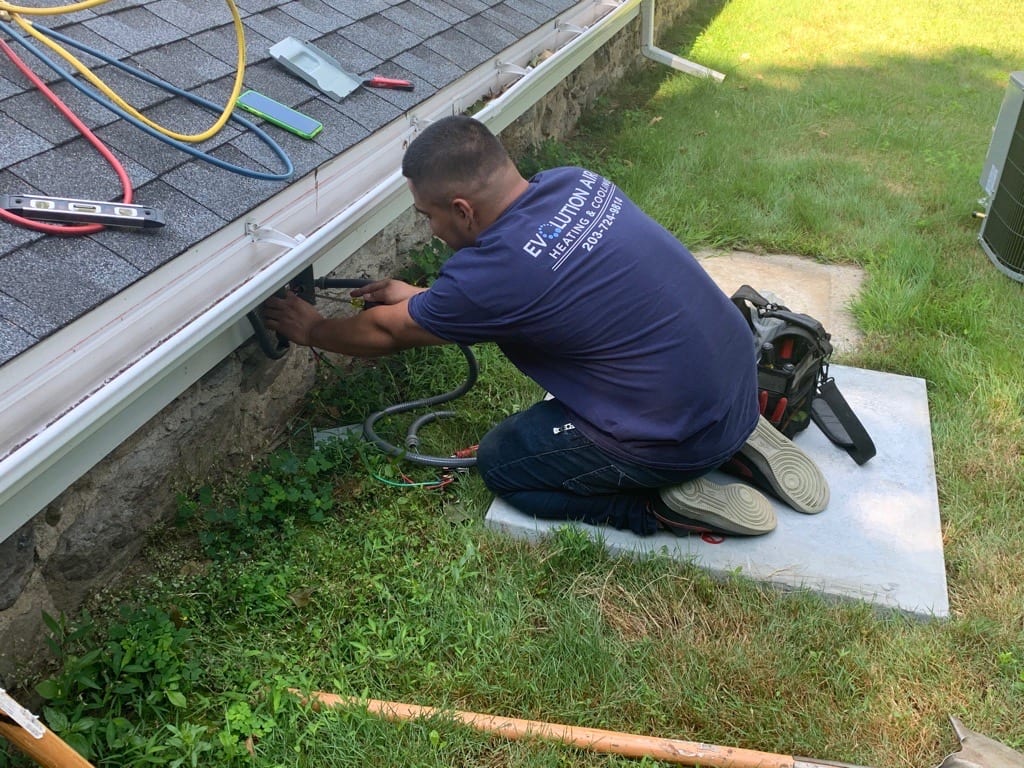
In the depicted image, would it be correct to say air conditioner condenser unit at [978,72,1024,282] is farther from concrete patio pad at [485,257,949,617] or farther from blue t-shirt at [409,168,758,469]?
blue t-shirt at [409,168,758,469]

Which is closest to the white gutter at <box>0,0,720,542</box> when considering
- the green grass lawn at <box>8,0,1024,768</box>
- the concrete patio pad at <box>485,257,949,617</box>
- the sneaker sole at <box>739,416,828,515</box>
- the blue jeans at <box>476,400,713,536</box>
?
the green grass lawn at <box>8,0,1024,768</box>

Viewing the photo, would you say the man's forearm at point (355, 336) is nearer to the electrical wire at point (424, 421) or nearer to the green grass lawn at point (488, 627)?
the electrical wire at point (424, 421)

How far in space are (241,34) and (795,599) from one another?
2524mm

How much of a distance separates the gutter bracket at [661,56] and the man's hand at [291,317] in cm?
595

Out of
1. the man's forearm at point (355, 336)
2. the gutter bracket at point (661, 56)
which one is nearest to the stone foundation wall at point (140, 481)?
the man's forearm at point (355, 336)

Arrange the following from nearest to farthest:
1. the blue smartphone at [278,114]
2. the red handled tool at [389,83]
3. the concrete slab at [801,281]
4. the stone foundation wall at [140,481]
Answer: the stone foundation wall at [140,481] → the blue smartphone at [278,114] → the red handled tool at [389,83] → the concrete slab at [801,281]

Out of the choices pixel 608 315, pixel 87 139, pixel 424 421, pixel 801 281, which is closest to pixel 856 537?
pixel 608 315

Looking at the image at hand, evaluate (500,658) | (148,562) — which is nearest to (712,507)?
(500,658)

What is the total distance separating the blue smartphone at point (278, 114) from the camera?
2.98m

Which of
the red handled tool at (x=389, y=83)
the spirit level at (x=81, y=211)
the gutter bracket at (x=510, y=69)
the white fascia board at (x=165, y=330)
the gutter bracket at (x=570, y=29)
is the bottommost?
the gutter bracket at (x=570, y=29)

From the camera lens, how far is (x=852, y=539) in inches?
120

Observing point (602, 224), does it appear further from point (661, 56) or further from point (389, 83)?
point (661, 56)

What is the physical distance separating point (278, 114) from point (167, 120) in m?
0.38

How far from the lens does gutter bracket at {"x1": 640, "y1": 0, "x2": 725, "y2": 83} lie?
7.92 metres
